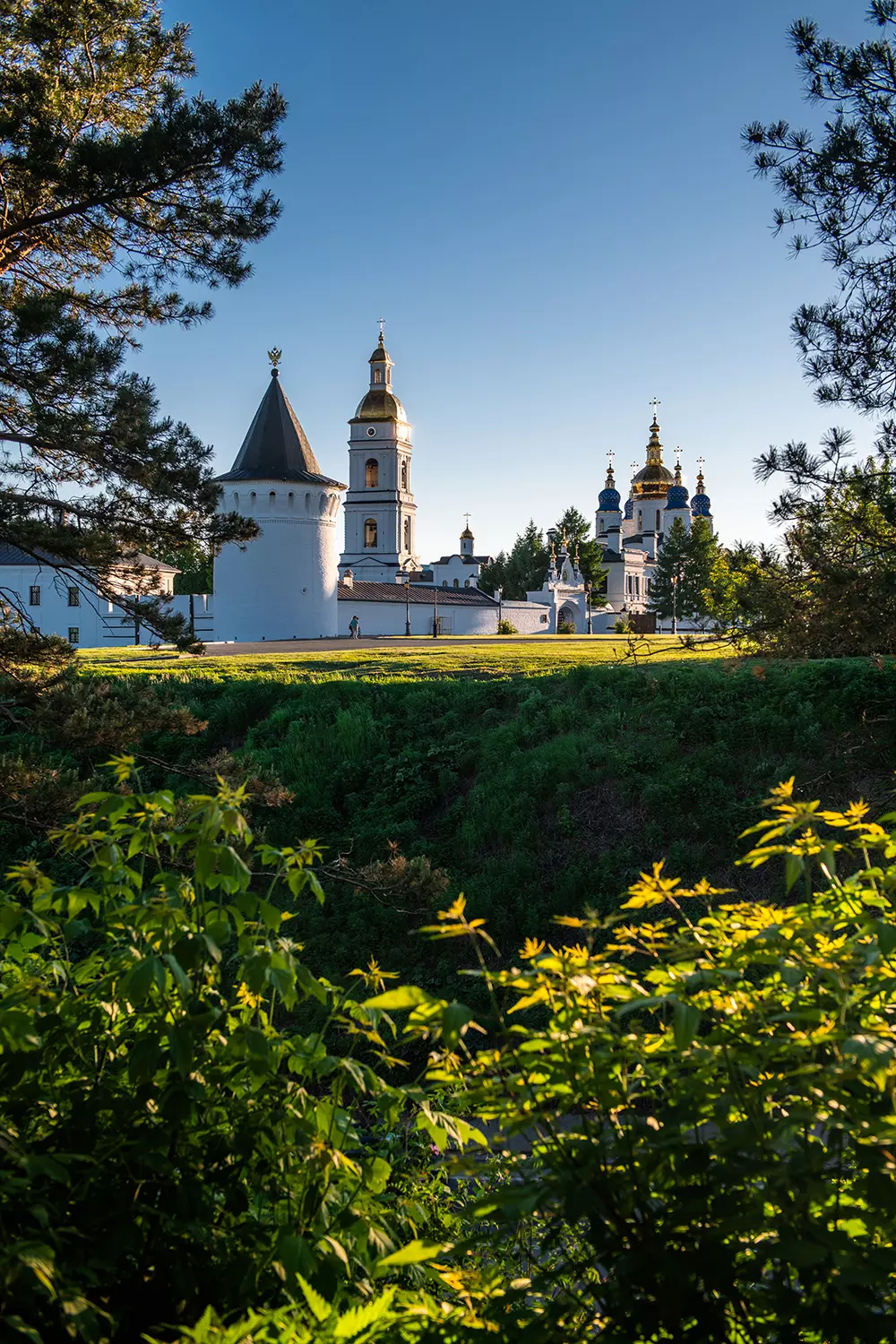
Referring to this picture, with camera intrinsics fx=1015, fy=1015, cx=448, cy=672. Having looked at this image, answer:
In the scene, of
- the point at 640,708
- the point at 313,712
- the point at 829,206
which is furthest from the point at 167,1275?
the point at 313,712

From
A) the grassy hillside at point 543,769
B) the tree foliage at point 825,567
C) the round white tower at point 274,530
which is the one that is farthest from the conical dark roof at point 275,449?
the tree foliage at point 825,567

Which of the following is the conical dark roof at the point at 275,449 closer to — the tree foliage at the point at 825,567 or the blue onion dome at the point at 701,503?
the tree foliage at the point at 825,567

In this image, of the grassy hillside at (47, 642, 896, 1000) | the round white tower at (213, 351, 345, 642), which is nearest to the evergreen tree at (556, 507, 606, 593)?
the round white tower at (213, 351, 345, 642)

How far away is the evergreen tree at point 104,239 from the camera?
7047mm

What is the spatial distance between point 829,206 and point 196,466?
493cm

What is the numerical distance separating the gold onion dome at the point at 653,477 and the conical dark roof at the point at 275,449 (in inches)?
2296

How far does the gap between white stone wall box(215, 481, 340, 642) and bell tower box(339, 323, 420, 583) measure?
2737 centimetres

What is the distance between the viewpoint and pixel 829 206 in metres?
7.06

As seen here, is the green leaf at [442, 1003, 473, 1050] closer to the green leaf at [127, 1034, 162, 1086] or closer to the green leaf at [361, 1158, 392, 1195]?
the green leaf at [127, 1034, 162, 1086]

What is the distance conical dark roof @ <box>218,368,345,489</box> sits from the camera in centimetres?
3728

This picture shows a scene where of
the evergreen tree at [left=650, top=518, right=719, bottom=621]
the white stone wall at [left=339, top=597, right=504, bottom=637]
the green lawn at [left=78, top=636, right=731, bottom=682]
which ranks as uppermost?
the evergreen tree at [left=650, top=518, right=719, bottom=621]

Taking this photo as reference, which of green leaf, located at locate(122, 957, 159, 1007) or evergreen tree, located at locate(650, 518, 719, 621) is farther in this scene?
evergreen tree, located at locate(650, 518, 719, 621)

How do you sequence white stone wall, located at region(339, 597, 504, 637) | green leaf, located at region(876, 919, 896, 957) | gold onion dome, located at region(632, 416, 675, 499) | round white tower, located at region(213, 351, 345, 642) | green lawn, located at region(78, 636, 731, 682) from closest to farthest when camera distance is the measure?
green leaf, located at region(876, 919, 896, 957), green lawn, located at region(78, 636, 731, 682), round white tower, located at region(213, 351, 345, 642), white stone wall, located at region(339, 597, 504, 637), gold onion dome, located at region(632, 416, 675, 499)

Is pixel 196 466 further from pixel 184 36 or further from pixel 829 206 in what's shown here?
pixel 829 206
